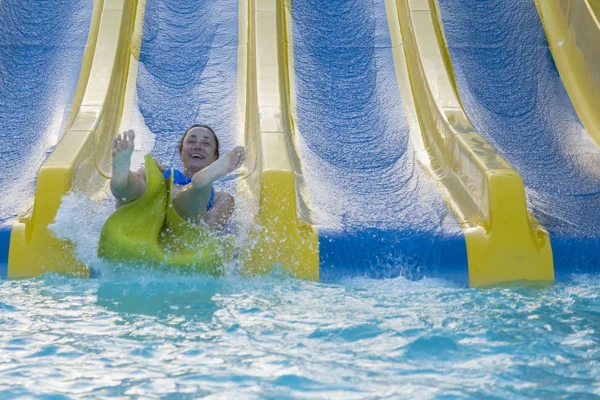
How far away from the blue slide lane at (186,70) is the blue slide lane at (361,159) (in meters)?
0.45

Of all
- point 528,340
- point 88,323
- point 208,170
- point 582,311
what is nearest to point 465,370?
point 528,340

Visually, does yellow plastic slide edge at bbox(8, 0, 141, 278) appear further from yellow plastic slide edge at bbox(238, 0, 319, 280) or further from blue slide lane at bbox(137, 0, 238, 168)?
yellow plastic slide edge at bbox(238, 0, 319, 280)

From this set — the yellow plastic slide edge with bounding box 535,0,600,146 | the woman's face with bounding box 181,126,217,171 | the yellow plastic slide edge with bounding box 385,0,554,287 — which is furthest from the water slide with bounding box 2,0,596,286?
the yellow plastic slide edge with bounding box 535,0,600,146

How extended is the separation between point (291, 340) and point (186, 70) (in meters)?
3.13

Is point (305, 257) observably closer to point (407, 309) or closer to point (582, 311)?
point (407, 309)

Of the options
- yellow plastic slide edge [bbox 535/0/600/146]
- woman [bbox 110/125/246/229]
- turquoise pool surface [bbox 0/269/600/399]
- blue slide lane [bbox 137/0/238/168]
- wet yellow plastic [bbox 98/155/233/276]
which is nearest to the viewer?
turquoise pool surface [bbox 0/269/600/399]

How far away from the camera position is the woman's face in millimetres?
3613

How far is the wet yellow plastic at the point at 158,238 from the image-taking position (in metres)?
3.24

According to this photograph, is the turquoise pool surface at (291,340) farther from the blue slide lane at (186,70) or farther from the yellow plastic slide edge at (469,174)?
the blue slide lane at (186,70)

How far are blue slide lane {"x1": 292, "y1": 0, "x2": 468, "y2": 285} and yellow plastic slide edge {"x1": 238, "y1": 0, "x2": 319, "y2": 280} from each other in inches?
3.7

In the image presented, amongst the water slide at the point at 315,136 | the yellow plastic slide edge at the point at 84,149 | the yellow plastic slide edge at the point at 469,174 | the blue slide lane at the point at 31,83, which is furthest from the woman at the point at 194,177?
the yellow plastic slide edge at the point at 469,174


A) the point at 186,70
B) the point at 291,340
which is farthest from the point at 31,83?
the point at 291,340

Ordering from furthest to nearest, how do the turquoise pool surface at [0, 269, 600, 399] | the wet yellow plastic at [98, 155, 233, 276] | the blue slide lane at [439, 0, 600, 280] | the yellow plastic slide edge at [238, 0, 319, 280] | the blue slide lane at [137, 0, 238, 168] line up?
the blue slide lane at [137, 0, 238, 168] → the blue slide lane at [439, 0, 600, 280] → the yellow plastic slide edge at [238, 0, 319, 280] → the wet yellow plastic at [98, 155, 233, 276] → the turquoise pool surface at [0, 269, 600, 399]

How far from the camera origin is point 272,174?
347cm
